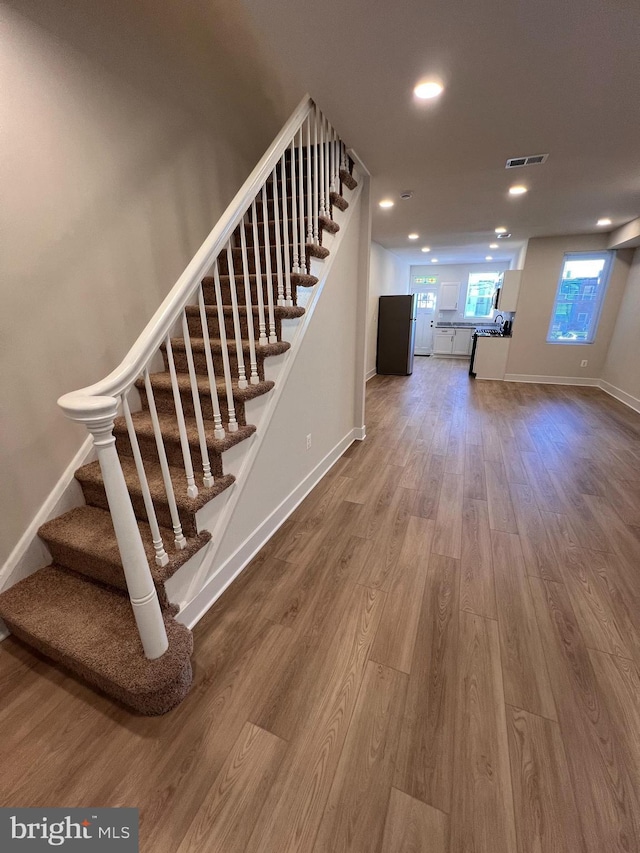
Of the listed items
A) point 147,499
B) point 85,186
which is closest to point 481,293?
point 85,186

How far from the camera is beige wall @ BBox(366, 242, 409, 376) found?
607 centimetres

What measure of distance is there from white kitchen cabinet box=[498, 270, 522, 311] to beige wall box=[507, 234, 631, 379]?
0.29 feet

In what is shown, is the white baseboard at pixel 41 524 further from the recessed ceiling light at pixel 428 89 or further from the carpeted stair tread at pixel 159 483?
the recessed ceiling light at pixel 428 89

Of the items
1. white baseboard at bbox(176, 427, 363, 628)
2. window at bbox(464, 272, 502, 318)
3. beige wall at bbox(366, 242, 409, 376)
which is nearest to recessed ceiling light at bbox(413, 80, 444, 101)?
white baseboard at bbox(176, 427, 363, 628)

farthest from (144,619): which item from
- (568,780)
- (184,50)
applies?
(184,50)

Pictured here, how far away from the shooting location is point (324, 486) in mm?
2695

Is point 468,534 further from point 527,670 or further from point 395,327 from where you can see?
point 395,327

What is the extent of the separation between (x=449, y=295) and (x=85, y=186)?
902 centimetres

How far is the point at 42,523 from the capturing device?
1.56m

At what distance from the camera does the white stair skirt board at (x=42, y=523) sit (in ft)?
4.86

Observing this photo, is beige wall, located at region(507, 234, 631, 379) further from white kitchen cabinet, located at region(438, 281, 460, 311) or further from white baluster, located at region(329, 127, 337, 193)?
white baluster, located at region(329, 127, 337, 193)

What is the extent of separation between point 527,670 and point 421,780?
0.61 m

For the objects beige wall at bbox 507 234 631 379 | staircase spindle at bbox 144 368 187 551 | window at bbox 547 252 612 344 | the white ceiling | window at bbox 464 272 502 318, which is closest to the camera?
staircase spindle at bbox 144 368 187 551

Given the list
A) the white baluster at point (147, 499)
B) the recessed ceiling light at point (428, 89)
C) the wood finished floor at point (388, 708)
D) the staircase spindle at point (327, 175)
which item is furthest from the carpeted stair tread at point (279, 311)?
the wood finished floor at point (388, 708)
